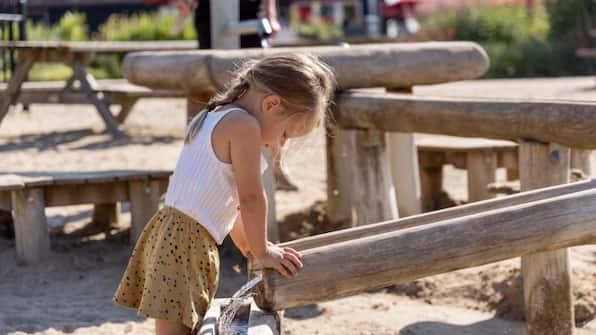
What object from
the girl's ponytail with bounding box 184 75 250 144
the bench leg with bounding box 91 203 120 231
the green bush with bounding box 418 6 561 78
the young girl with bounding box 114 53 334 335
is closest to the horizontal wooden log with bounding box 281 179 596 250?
the young girl with bounding box 114 53 334 335

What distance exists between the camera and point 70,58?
9.84 meters

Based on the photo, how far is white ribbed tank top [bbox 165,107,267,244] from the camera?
2.93m

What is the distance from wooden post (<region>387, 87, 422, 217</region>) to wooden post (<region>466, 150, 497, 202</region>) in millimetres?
327

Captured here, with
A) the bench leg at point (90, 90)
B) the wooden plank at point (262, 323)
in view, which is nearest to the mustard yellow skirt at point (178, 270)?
the wooden plank at point (262, 323)

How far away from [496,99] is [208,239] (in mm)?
1607

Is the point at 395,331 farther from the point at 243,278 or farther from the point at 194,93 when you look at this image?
the point at 194,93

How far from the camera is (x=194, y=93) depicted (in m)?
5.37

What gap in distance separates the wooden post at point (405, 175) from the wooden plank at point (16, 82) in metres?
4.69

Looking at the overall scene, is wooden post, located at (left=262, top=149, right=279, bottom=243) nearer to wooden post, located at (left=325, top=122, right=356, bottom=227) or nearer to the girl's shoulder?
wooden post, located at (left=325, top=122, right=356, bottom=227)

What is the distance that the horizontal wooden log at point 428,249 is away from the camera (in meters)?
2.63

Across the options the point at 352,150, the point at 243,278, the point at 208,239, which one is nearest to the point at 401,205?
the point at 352,150

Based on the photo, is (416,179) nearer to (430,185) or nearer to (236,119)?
(430,185)

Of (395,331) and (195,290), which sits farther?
(395,331)

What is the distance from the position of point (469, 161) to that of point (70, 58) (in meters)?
4.97
